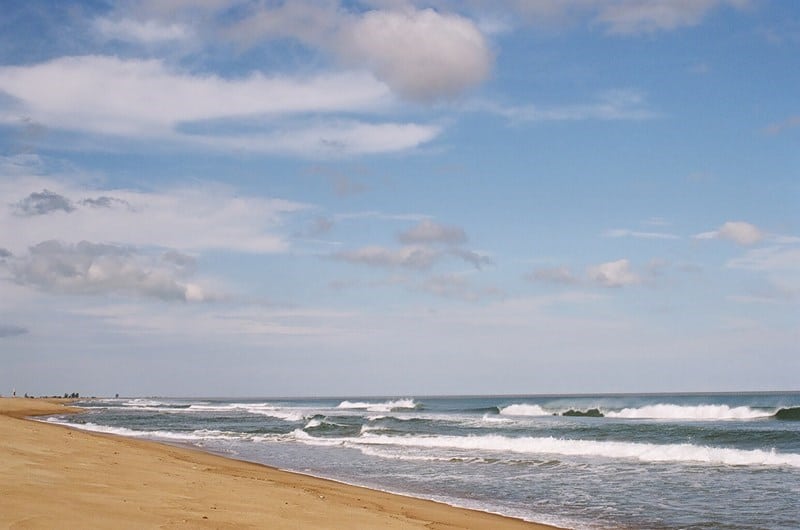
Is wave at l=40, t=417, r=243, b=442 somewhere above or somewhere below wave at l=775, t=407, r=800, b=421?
below

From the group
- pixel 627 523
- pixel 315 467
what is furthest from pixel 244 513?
pixel 315 467

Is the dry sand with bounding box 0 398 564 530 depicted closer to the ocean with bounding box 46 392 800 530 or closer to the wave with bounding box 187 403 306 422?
the ocean with bounding box 46 392 800 530

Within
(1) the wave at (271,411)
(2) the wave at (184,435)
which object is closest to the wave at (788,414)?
(1) the wave at (271,411)

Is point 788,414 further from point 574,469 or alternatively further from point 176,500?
point 176,500

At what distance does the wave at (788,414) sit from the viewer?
149ft

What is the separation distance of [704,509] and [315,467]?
11231 millimetres

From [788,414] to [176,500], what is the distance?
46541 mm

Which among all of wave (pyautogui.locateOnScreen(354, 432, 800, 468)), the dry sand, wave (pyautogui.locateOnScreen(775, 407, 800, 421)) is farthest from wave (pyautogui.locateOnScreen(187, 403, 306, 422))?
the dry sand

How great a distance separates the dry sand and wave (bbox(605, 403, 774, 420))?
42070 millimetres

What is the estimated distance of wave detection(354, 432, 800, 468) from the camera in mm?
21156

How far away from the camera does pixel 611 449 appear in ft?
81.1

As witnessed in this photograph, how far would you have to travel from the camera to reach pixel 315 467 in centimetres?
2086

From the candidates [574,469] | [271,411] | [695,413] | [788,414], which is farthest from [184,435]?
[695,413]

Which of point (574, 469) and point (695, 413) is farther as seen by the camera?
point (695, 413)
